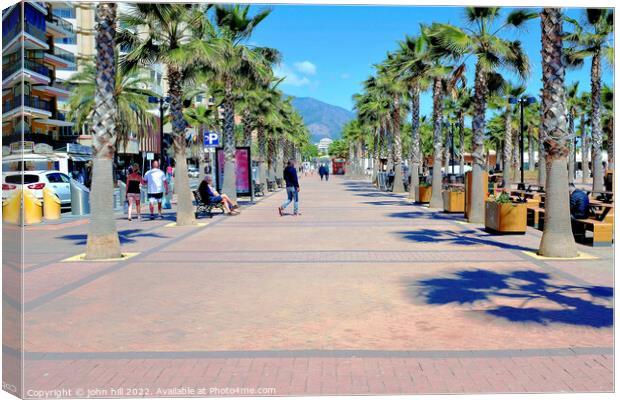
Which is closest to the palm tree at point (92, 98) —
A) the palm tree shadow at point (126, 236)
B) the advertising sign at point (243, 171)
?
the advertising sign at point (243, 171)

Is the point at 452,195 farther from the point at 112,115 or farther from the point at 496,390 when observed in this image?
the point at 496,390

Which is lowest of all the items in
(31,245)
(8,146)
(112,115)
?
(31,245)

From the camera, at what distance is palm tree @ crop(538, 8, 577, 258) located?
10602mm

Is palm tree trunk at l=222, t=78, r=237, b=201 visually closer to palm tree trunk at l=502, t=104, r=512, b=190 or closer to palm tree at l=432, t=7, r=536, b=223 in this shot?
palm tree at l=432, t=7, r=536, b=223

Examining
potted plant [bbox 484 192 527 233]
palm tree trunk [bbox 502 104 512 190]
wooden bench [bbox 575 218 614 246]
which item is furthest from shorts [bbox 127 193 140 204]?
palm tree trunk [bbox 502 104 512 190]

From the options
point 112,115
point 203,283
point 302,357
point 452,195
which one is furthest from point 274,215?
point 302,357

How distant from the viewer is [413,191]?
2925 centimetres

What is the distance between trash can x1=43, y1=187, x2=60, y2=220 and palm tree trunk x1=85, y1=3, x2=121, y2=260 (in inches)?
368

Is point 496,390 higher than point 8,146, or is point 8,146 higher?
point 8,146

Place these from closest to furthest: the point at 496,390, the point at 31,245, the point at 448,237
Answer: the point at 496,390 → the point at 31,245 → the point at 448,237

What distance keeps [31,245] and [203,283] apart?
228 inches

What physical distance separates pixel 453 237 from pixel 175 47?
8116 mm

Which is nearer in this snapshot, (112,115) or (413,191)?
(112,115)

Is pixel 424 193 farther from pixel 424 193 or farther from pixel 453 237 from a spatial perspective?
pixel 453 237
